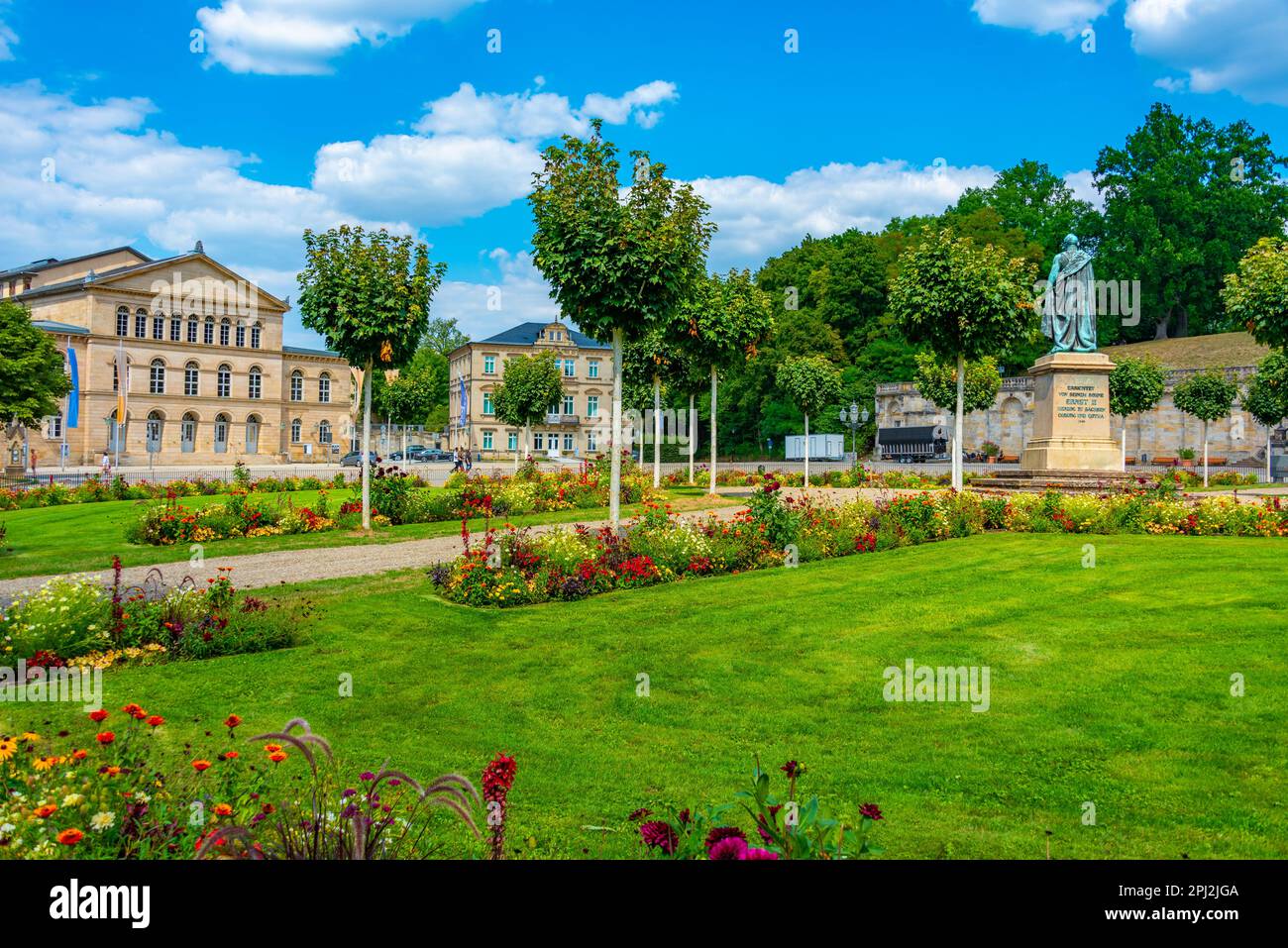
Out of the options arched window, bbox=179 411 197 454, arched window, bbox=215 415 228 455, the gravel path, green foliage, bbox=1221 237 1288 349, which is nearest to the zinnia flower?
the gravel path

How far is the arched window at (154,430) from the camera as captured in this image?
2776 inches

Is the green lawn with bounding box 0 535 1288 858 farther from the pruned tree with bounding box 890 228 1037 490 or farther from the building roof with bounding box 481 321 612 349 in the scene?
the building roof with bounding box 481 321 612 349

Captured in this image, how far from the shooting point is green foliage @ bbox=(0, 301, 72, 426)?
3978 cm

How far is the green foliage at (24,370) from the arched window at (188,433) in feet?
84.4

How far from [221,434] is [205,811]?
79580 mm

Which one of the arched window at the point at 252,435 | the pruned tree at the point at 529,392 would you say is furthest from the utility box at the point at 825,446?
the arched window at the point at 252,435

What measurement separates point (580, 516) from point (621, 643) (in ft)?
40.5

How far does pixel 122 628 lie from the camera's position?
8.95m

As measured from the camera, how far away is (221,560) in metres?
15.5

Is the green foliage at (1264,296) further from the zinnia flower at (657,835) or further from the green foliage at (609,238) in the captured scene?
the zinnia flower at (657,835)

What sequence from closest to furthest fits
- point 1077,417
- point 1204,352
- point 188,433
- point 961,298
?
point 961,298 < point 1077,417 < point 1204,352 < point 188,433

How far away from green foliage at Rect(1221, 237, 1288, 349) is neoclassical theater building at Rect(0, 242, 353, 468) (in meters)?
67.8

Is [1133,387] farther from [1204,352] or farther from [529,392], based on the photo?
[529,392]

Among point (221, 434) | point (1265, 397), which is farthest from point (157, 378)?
point (1265, 397)
